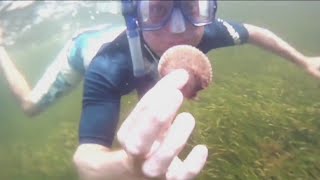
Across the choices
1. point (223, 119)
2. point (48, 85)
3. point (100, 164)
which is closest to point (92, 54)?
point (48, 85)

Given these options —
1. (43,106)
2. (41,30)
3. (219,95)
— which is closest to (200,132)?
(219,95)

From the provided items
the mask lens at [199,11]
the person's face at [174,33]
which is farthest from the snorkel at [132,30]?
the mask lens at [199,11]

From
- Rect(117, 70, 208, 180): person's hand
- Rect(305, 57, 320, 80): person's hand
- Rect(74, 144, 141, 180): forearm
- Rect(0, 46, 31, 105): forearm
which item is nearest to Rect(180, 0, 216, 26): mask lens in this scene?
Rect(74, 144, 141, 180): forearm

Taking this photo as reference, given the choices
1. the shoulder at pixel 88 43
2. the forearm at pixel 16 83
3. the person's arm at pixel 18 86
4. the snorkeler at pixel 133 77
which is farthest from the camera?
the forearm at pixel 16 83

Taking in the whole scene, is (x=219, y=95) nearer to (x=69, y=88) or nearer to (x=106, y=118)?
(x=69, y=88)

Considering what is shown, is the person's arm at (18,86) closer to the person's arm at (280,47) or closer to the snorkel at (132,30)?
the snorkel at (132,30)

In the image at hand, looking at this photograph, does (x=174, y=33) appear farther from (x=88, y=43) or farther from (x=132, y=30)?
(x=88, y=43)

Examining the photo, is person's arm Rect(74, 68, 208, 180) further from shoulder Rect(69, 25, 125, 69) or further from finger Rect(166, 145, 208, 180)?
shoulder Rect(69, 25, 125, 69)
